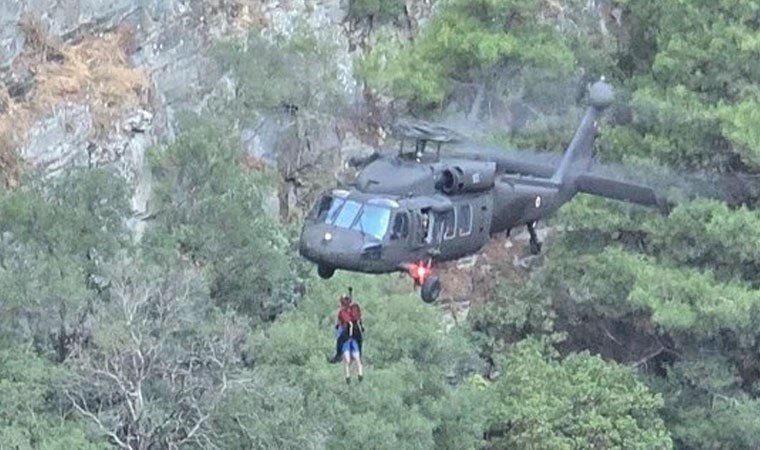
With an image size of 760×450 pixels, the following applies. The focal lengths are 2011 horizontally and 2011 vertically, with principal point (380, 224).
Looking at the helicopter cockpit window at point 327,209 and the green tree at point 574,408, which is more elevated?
the helicopter cockpit window at point 327,209

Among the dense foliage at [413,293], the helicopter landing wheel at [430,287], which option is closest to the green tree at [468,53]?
the dense foliage at [413,293]

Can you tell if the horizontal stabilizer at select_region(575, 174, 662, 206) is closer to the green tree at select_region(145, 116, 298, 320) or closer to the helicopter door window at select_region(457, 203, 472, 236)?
the helicopter door window at select_region(457, 203, 472, 236)

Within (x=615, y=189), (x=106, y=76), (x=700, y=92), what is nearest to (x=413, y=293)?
(x=106, y=76)

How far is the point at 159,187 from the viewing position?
27266 millimetres

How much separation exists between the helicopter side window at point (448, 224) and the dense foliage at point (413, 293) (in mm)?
5412

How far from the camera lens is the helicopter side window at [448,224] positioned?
65.8ft

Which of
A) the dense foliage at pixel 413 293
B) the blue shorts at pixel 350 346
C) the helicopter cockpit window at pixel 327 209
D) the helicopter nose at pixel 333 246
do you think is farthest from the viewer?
the dense foliage at pixel 413 293

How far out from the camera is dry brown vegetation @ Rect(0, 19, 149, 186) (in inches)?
1124

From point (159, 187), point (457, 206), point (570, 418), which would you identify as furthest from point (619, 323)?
point (457, 206)

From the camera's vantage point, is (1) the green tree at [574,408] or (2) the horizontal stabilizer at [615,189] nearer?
(2) the horizontal stabilizer at [615,189]

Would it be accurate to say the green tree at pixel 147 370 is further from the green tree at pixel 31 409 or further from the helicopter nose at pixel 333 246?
the helicopter nose at pixel 333 246

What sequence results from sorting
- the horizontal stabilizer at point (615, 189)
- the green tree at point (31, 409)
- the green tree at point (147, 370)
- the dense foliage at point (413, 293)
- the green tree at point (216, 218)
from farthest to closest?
the green tree at point (216, 218) < the dense foliage at point (413, 293) < the green tree at point (147, 370) < the green tree at point (31, 409) < the horizontal stabilizer at point (615, 189)

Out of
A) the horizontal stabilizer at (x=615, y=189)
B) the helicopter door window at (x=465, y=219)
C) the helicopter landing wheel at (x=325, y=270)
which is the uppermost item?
the helicopter door window at (x=465, y=219)

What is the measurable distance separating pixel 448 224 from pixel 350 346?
210 centimetres
